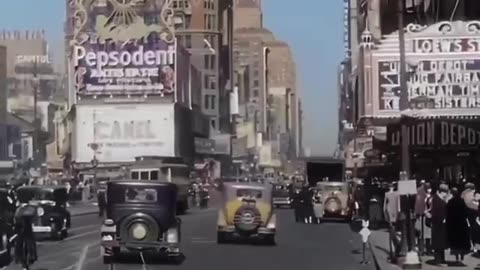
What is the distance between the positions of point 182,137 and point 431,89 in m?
95.0

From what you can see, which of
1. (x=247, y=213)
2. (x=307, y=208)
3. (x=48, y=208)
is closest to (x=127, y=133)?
(x=307, y=208)

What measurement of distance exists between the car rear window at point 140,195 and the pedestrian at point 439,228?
23.2ft

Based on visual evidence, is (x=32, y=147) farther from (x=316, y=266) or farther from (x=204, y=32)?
(x=316, y=266)

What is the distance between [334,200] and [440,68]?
23.7 meters

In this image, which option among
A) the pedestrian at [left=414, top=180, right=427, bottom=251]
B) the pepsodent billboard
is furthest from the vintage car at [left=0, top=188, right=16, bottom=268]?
the pepsodent billboard

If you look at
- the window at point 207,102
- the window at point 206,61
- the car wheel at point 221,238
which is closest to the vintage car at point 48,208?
the car wheel at point 221,238

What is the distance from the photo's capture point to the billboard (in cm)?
11319

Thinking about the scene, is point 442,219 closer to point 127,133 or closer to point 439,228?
point 439,228

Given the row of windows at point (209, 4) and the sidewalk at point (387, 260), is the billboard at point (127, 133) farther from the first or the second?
A: the row of windows at point (209, 4)

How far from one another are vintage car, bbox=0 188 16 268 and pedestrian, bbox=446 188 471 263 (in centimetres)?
941

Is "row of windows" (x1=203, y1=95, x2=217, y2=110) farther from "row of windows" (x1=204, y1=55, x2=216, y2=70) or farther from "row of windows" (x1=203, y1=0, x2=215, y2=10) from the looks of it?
"row of windows" (x1=203, y1=0, x2=215, y2=10)

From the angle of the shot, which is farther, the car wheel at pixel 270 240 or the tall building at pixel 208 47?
the tall building at pixel 208 47

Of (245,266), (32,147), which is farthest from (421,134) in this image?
(32,147)

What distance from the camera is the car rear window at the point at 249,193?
36812 millimetres
